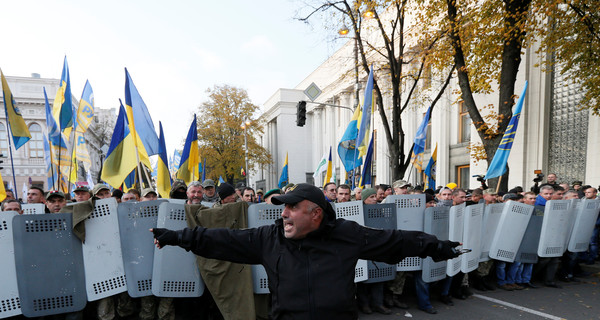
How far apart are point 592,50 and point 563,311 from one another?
850 cm

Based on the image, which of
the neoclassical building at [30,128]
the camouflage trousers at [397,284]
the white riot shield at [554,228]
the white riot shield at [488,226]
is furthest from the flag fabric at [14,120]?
the neoclassical building at [30,128]

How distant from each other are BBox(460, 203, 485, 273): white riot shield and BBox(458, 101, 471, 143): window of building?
12.3 meters

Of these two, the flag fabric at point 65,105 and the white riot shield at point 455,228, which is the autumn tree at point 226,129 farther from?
the white riot shield at point 455,228

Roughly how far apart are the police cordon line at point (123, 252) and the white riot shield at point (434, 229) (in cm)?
1

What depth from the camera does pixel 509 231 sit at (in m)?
5.30

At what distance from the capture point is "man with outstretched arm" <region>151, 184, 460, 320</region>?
1.87 meters

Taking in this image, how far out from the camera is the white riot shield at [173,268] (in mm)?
3727

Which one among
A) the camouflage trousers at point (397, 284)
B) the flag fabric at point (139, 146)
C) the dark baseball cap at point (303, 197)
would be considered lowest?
the camouflage trousers at point (397, 284)

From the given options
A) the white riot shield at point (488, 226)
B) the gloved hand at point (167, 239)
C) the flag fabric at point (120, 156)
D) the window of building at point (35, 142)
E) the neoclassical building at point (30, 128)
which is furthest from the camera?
the window of building at point (35, 142)

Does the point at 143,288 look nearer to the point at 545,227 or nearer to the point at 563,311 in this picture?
the point at 563,311

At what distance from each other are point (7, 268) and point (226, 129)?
32208 mm

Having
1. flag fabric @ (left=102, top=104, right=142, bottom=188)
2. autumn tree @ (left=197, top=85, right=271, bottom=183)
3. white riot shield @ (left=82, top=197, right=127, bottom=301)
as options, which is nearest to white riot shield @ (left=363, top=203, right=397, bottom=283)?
white riot shield @ (left=82, top=197, right=127, bottom=301)

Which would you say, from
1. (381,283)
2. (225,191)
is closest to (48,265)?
(225,191)

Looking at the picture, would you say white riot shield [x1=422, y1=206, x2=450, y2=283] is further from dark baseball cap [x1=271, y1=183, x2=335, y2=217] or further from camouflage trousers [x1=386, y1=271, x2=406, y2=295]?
dark baseball cap [x1=271, y1=183, x2=335, y2=217]
